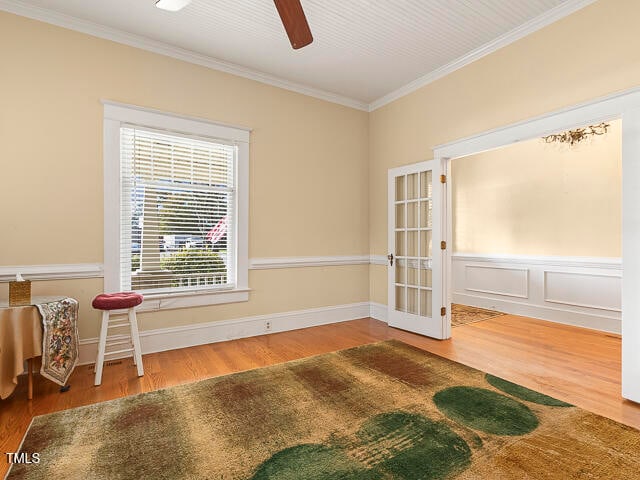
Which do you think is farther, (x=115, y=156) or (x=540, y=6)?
(x=115, y=156)

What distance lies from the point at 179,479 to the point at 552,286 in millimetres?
4912

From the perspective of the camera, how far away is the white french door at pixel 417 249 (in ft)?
12.4

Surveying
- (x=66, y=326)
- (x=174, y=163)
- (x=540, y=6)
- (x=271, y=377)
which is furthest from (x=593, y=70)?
(x=66, y=326)

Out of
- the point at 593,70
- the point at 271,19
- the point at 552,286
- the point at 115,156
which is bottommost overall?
the point at 552,286

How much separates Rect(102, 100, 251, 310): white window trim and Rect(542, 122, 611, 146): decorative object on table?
3883mm

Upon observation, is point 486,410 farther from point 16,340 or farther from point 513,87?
point 16,340

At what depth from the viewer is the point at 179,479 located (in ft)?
5.16

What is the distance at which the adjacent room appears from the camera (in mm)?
1951

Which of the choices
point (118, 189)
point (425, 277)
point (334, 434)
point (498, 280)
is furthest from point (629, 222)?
point (118, 189)

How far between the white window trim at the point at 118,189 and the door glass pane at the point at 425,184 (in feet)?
6.80

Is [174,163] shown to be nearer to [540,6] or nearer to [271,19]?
[271,19]

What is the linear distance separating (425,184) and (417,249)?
79 cm

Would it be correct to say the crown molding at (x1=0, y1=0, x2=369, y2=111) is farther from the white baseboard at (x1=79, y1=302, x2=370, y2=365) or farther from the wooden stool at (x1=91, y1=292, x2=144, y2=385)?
the white baseboard at (x1=79, y1=302, x2=370, y2=365)

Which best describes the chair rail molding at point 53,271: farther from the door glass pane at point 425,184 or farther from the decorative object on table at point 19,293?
the door glass pane at point 425,184
